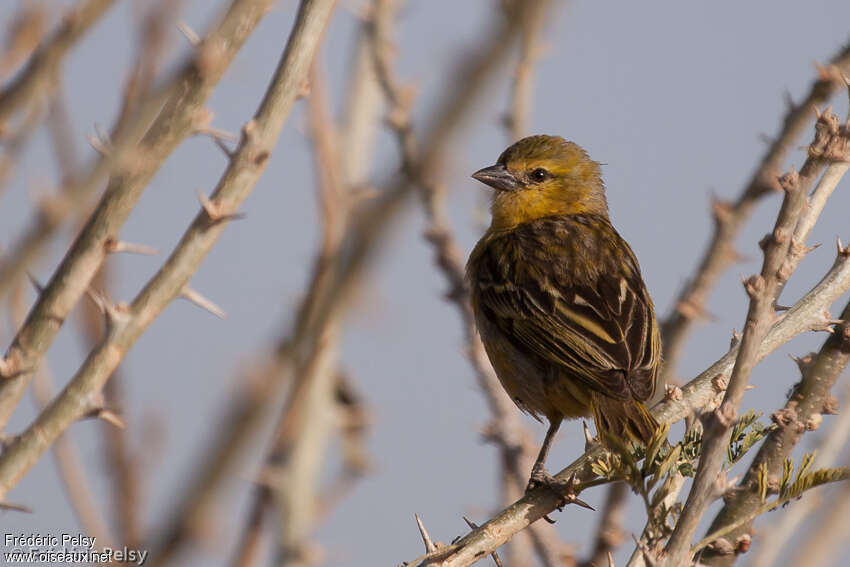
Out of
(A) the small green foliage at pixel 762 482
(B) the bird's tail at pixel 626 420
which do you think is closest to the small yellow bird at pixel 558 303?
(B) the bird's tail at pixel 626 420

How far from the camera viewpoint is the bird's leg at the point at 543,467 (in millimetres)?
4117

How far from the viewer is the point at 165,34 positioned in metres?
3.03

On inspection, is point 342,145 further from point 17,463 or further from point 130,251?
point 17,463

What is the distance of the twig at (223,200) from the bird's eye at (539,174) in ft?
12.7

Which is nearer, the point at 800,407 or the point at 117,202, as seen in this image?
the point at 117,202

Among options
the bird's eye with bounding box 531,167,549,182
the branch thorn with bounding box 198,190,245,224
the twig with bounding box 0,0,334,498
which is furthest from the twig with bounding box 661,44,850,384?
the branch thorn with bounding box 198,190,245,224

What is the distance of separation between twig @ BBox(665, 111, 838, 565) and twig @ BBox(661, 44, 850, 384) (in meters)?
1.93

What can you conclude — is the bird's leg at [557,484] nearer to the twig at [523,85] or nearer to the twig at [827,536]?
the twig at [827,536]

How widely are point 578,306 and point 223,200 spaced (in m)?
2.69

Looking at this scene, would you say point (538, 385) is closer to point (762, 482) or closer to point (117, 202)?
point (762, 482)

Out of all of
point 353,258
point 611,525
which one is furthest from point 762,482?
point 611,525

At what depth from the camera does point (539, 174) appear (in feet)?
21.9

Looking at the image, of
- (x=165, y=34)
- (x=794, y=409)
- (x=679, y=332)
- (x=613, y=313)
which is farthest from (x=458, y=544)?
(x=679, y=332)

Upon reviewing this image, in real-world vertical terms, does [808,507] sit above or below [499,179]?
below
